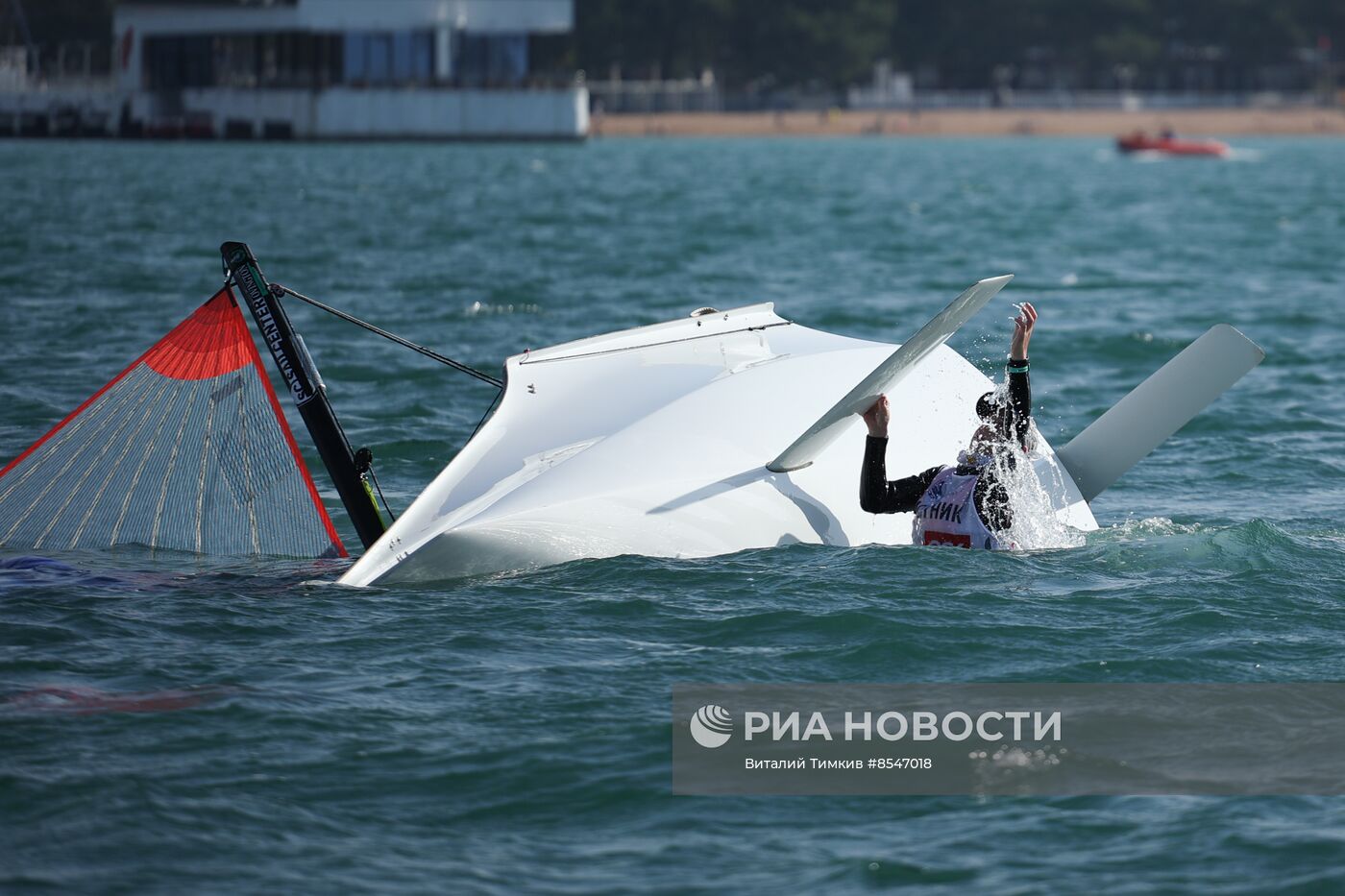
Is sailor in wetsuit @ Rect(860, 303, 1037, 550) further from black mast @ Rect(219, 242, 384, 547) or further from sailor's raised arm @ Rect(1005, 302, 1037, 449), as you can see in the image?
black mast @ Rect(219, 242, 384, 547)

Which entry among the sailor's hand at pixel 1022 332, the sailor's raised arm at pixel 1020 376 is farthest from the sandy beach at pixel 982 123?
the sailor's hand at pixel 1022 332

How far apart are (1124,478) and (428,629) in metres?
6.43

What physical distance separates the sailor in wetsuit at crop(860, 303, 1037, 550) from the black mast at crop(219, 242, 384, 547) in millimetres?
2717

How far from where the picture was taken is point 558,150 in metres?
88.7

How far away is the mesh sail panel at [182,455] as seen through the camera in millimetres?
10133

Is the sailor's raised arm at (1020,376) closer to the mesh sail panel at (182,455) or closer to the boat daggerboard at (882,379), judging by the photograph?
the boat daggerboard at (882,379)

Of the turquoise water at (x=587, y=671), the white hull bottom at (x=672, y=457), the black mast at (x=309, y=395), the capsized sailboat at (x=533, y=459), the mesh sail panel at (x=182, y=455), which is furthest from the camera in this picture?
the mesh sail panel at (x=182, y=455)

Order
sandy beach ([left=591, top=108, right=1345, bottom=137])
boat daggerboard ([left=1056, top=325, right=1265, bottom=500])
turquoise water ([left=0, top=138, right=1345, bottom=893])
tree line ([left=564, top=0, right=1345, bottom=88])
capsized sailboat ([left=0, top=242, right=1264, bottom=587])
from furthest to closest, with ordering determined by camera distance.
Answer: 1. tree line ([left=564, top=0, right=1345, bottom=88])
2. sandy beach ([left=591, top=108, right=1345, bottom=137])
3. boat daggerboard ([left=1056, top=325, right=1265, bottom=500])
4. capsized sailboat ([left=0, top=242, right=1264, bottom=587])
5. turquoise water ([left=0, top=138, right=1345, bottom=893])

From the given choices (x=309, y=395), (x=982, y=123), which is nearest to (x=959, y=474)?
(x=309, y=395)

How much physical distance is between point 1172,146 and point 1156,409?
8863cm

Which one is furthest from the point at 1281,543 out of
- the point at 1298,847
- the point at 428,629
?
the point at 428,629

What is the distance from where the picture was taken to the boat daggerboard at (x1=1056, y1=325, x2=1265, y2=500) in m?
10.7

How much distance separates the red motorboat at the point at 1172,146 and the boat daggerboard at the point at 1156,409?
88002mm

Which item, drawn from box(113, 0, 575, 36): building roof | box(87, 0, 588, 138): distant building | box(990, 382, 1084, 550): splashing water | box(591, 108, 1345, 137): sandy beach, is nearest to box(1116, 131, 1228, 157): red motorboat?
box(87, 0, 588, 138): distant building
